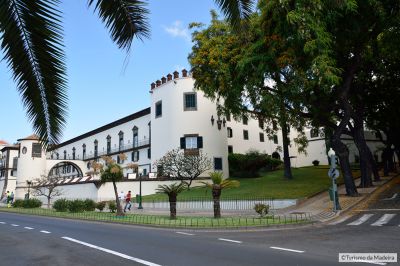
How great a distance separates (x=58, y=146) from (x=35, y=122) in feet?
1.06

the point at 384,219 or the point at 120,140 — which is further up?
the point at 120,140

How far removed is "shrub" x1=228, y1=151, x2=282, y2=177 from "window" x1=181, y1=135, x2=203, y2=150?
5.06 meters

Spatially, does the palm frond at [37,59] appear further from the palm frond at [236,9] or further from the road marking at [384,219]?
the road marking at [384,219]

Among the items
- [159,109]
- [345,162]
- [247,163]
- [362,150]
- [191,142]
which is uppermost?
[159,109]

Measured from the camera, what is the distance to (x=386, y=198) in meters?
25.8

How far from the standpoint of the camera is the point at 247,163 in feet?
156

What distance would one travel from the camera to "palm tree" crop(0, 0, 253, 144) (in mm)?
3428

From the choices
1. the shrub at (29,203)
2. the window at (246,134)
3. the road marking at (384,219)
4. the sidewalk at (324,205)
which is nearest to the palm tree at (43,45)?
the road marking at (384,219)

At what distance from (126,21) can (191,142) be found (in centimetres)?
4263

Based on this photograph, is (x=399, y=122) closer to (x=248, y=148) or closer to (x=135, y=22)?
(x=248, y=148)

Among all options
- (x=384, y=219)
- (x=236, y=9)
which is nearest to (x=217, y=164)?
(x=384, y=219)

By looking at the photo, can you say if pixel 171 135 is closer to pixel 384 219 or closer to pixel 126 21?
pixel 384 219

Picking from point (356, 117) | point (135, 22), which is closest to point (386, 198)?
point (356, 117)

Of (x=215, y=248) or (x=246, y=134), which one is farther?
(x=246, y=134)
